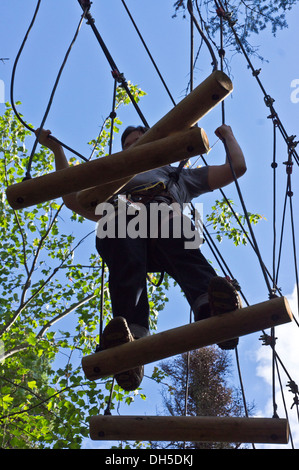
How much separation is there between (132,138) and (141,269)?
28.5 inches

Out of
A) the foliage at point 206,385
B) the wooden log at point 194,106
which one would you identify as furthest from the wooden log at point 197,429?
the foliage at point 206,385

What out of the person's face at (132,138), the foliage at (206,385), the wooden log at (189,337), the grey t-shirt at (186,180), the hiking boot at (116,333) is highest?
the foliage at (206,385)

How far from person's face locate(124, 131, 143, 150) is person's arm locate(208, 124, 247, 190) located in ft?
1.19

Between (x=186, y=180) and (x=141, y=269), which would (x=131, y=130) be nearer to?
(x=186, y=180)

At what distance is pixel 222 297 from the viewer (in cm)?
184

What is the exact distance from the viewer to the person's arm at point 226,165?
7.88 feet

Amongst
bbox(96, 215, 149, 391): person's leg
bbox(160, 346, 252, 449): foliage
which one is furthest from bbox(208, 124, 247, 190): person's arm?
bbox(160, 346, 252, 449): foliage

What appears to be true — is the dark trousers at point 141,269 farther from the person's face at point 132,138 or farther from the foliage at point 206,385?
the foliage at point 206,385

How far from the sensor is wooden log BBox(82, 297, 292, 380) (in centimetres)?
175

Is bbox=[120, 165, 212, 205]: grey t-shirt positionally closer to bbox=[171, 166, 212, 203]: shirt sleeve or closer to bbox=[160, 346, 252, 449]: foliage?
bbox=[171, 166, 212, 203]: shirt sleeve
